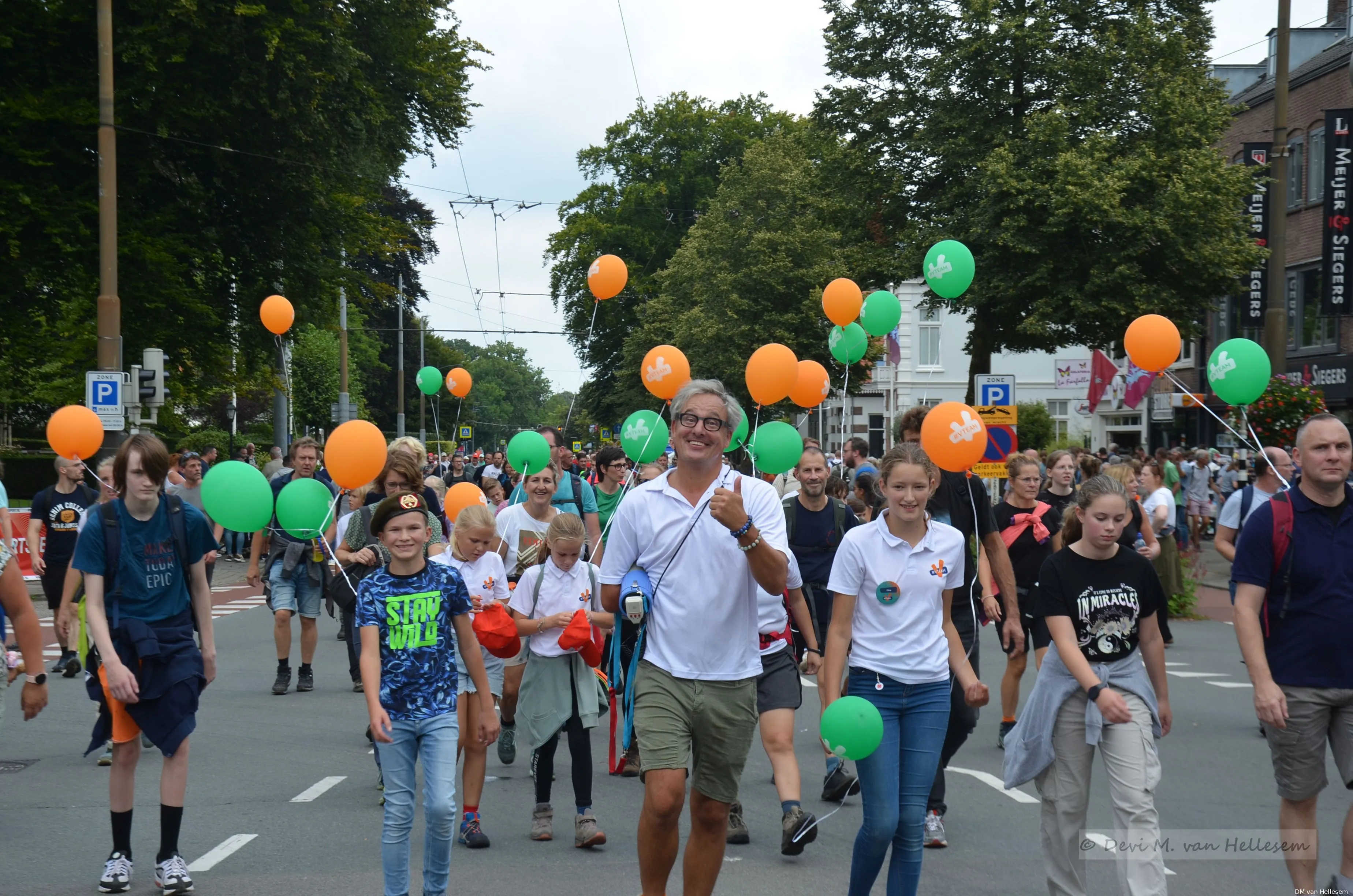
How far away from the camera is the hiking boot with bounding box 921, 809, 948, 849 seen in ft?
19.7

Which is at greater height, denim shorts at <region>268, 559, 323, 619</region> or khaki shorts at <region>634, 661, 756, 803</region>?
khaki shorts at <region>634, 661, 756, 803</region>

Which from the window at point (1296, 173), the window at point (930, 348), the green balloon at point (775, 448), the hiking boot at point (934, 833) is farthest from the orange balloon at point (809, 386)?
the window at point (930, 348)

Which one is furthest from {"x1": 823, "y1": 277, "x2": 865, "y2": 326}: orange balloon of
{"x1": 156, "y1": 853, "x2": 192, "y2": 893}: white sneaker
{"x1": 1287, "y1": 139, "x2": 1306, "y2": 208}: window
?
{"x1": 1287, "y1": 139, "x2": 1306, "y2": 208}: window

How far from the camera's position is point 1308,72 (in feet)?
101

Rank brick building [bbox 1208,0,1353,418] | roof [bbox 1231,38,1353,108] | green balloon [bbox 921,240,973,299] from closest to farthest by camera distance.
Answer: green balloon [bbox 921,240,973,299]
roof [bbox 1231,38,1353,108]
brick building [bbox 1208,0,1353,418]

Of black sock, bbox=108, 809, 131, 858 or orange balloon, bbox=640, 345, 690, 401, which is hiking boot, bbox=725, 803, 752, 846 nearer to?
black sock, bbox=108, 809, 131, 858

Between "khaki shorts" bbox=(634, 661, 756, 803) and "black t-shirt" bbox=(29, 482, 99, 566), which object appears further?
Answer: "black t-shirt" bbox=(29, 482, 99, 566)

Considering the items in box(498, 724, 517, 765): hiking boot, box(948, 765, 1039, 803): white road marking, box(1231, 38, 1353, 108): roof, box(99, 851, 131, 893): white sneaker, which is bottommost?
box(948, 765, 1039, 803): white road marking

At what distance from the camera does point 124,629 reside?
17.2 ft

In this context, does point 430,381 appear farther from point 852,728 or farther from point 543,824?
point 852,728

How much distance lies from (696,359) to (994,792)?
34.4 metres

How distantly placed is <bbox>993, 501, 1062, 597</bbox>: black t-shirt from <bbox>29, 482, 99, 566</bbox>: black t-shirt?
7.18 m

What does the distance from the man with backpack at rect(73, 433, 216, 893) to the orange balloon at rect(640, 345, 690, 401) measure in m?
4.21

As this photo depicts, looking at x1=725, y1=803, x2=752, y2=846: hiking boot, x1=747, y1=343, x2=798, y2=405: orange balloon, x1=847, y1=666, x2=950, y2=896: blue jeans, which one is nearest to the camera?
x1=847, y1=666, x2=950, y2=896: blue jeans
